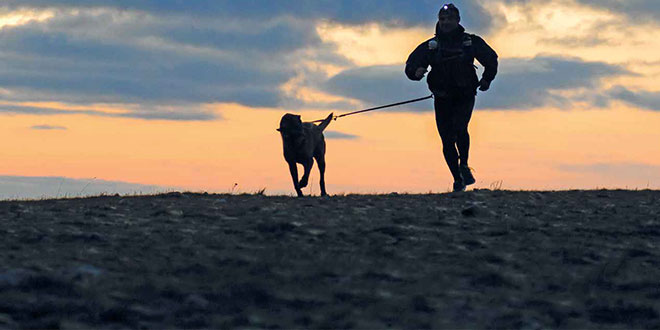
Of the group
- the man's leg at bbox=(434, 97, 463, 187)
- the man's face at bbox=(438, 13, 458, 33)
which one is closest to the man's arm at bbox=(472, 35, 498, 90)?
the man's face at bbox=(438, 13, 458, 33)

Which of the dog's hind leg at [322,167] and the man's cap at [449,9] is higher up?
the man's cap at [449,9]

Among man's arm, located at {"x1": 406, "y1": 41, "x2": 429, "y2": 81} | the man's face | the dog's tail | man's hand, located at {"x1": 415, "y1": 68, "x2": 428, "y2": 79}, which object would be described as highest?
the man's face

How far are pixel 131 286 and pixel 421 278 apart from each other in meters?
2.01

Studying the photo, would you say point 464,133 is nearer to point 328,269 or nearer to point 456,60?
point 456,60

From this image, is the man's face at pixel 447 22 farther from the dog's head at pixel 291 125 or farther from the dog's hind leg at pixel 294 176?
the dog's hind leg at pixel 294 176

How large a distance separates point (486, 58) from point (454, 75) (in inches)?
23.9

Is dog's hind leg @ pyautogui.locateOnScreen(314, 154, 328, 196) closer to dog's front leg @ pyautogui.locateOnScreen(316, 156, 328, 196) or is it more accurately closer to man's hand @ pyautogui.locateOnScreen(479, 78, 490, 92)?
dog's front leg @ pyautogui.locateOnScreen(316, 156, 328, 196)

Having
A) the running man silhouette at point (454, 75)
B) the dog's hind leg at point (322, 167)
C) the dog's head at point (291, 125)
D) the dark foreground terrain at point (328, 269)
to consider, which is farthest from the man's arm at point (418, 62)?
the dark foreground terrain at point (328, 269)

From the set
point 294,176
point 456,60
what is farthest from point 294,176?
point 456,60

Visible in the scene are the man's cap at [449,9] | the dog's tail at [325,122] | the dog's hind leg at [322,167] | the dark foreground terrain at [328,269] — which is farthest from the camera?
the dog's hind leg at [322,167]

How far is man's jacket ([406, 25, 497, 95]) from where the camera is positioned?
1418cm

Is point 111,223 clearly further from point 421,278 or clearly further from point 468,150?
point 468,150

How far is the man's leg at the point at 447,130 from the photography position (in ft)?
47.6

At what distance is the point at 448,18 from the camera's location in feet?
46.2
